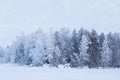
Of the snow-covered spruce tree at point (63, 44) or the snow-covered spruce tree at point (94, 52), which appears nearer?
the snow-covered spruce tree at point (94, 52)

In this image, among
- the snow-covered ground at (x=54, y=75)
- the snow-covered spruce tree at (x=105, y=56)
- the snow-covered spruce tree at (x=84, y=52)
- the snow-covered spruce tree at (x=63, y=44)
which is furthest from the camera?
the snow-covered spruce tree at (x=105, y=56)

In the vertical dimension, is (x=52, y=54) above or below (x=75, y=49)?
below

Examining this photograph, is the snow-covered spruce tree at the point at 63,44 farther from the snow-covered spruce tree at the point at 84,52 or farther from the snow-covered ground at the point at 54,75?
the snow-covered ground at the point at 54,75

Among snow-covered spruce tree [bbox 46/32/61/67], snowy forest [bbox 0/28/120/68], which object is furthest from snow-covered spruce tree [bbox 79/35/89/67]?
snow-covered spruce tree [bbox 46/32/61/67]

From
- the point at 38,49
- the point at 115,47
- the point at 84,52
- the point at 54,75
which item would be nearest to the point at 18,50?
the point at 38,49

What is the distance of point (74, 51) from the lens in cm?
8200

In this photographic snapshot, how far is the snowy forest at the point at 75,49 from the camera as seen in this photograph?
78625mm

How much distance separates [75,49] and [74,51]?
900 millimetres

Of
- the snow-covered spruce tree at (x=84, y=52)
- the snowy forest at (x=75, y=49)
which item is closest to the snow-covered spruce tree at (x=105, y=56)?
the snowy forest at (x=75, y=49)

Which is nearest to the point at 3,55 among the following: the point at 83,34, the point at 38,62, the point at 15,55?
the point at 15,55

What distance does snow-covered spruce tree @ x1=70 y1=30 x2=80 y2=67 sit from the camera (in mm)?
78625

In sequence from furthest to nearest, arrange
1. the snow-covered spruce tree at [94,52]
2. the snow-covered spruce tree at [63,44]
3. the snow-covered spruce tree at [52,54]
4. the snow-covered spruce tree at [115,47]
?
the snow-covered spruce tree at [115,47]
the snow-covered spruce tree at [63,44]
the snow-covered spruce tree at [52,54]
the snow-covered spruce tree at [94,52]

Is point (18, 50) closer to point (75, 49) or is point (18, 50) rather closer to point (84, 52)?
point (75, 49)

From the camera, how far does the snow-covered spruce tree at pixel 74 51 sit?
78.6m
